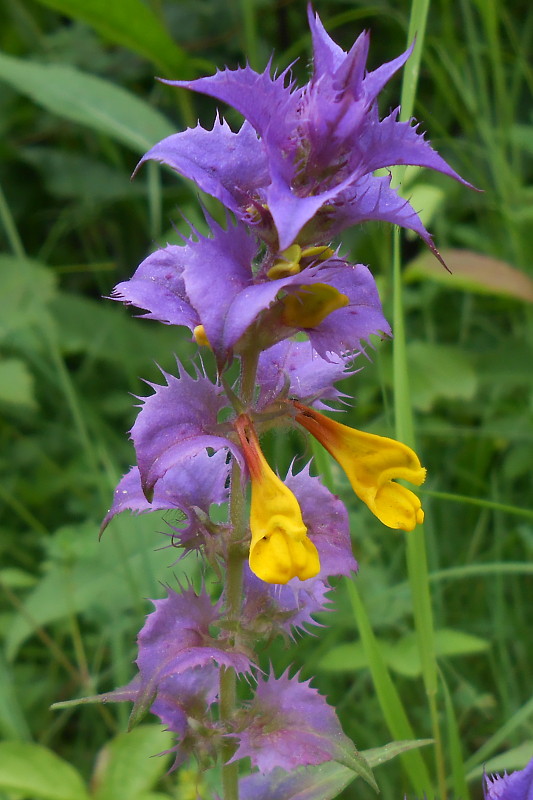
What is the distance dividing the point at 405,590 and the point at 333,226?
2.63 ft

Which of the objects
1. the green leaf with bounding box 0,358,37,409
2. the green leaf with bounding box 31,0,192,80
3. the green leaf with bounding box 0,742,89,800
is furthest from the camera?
the green leaf with bounding box 31,0,192,80

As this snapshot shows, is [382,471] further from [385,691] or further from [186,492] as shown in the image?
[385,691]

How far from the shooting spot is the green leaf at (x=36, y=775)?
3.30 feet

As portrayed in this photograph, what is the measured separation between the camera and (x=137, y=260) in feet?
7.75

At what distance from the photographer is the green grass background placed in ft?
3.92

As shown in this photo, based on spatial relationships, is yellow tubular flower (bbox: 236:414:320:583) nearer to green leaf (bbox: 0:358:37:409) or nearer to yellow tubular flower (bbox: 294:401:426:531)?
yellow tubular flower (bbox: 294:401:426:531)

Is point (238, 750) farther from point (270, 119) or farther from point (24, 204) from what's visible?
point (24, 204)

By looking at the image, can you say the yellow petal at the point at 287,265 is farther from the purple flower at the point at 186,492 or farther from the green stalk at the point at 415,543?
the green stalk at the point at 415,543

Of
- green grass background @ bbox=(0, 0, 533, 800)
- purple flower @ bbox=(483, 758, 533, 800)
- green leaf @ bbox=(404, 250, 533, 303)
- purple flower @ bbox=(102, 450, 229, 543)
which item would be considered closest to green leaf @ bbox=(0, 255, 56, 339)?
green grass background @ bbox=(0, 0, 533, 800)

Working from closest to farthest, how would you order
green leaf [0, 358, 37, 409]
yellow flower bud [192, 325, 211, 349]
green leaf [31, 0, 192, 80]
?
yellow flower bud [192, 325, 211, 349] < green leaf [0, 358, 37, 409] < green leaf [31, 0, 192, 80]

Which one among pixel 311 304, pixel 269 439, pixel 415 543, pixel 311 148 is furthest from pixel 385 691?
pixel 269 439

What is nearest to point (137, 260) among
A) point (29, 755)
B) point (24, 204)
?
point (24, 204)

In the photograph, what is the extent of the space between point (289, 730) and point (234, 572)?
0.15 metres

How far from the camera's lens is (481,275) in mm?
1615
